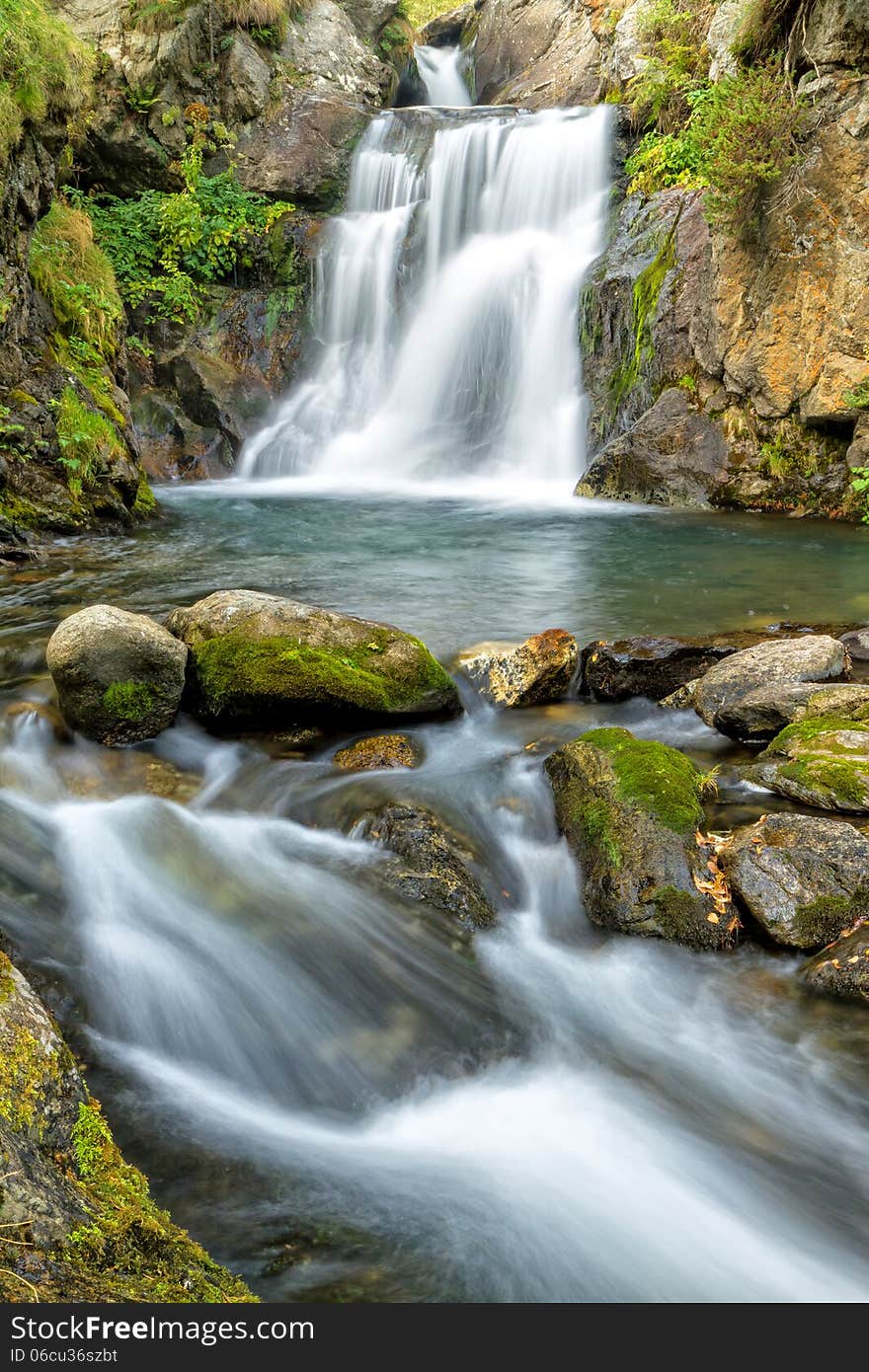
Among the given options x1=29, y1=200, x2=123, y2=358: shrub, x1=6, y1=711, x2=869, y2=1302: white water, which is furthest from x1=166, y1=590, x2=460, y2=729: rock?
x1=29, y1=200, x2=123, y2=358: shrub

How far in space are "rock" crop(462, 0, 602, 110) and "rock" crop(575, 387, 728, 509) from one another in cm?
887

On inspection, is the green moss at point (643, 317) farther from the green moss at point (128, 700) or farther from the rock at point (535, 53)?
the green moss at point (128, 700)

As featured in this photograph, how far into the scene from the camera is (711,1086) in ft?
9.83

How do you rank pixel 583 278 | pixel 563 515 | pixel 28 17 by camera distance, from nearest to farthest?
pixel 28 17
pixel 563 515
pixel 583 278

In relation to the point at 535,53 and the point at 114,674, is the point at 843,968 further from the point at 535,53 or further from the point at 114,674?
the point at 535,53

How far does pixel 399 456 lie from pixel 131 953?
12126mm

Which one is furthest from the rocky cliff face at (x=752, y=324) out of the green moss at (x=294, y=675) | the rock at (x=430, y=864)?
the rock at (x=430, y=864)

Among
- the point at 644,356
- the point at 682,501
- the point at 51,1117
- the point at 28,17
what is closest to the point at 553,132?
the point at 644,356

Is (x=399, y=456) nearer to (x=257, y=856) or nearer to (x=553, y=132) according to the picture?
(x=553, y=132)

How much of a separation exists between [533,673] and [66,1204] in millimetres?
4188

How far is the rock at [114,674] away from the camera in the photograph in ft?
15.3

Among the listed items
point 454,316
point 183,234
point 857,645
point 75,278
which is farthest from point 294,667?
point 183,234

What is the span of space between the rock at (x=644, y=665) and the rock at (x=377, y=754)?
4.44 ft

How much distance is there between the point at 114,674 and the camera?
4.74m
